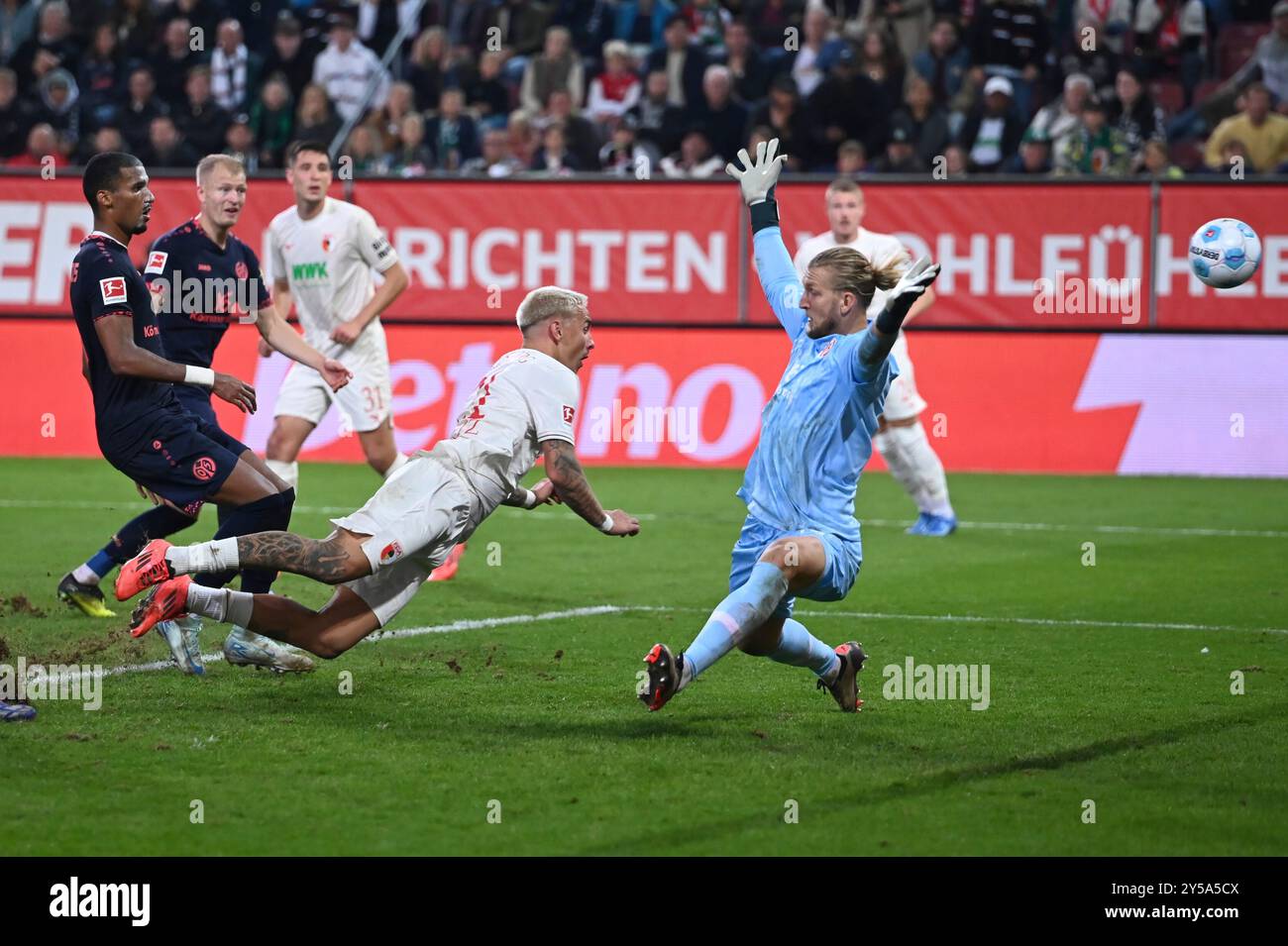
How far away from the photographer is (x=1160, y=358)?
55.0ft

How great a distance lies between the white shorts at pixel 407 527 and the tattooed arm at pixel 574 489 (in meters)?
0.40

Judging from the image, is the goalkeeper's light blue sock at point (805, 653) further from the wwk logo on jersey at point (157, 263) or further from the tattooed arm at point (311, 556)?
Result: the wwk logo on jersey at point (157, 263)

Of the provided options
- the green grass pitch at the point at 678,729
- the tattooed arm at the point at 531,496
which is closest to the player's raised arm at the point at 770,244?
the tattooed arm at the point at 531,496

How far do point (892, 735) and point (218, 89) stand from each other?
1700cm

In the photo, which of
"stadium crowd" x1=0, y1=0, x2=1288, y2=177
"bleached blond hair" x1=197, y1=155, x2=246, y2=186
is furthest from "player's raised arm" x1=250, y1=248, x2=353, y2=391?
"stadium crowd" x1=0, y1=0, x2=1288, y2=177

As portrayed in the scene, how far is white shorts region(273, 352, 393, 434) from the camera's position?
37.4ft

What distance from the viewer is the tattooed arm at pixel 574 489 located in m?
6.90

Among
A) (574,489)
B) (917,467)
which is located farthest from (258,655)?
(917,467)

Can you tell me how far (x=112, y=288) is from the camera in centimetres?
771

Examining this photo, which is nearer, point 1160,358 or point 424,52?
point 1160,358

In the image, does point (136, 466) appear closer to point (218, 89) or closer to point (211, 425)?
point (211, 425)

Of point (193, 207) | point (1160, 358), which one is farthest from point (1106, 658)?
point (193, 207)

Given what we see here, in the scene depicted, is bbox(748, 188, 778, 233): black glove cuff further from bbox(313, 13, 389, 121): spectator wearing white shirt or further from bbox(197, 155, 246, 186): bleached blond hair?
bbox(313, 13, 389, 121): spectator wearing white shirt

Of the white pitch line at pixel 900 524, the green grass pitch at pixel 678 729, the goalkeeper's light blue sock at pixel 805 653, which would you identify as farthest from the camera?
the white pitch line at pixel 900 524
